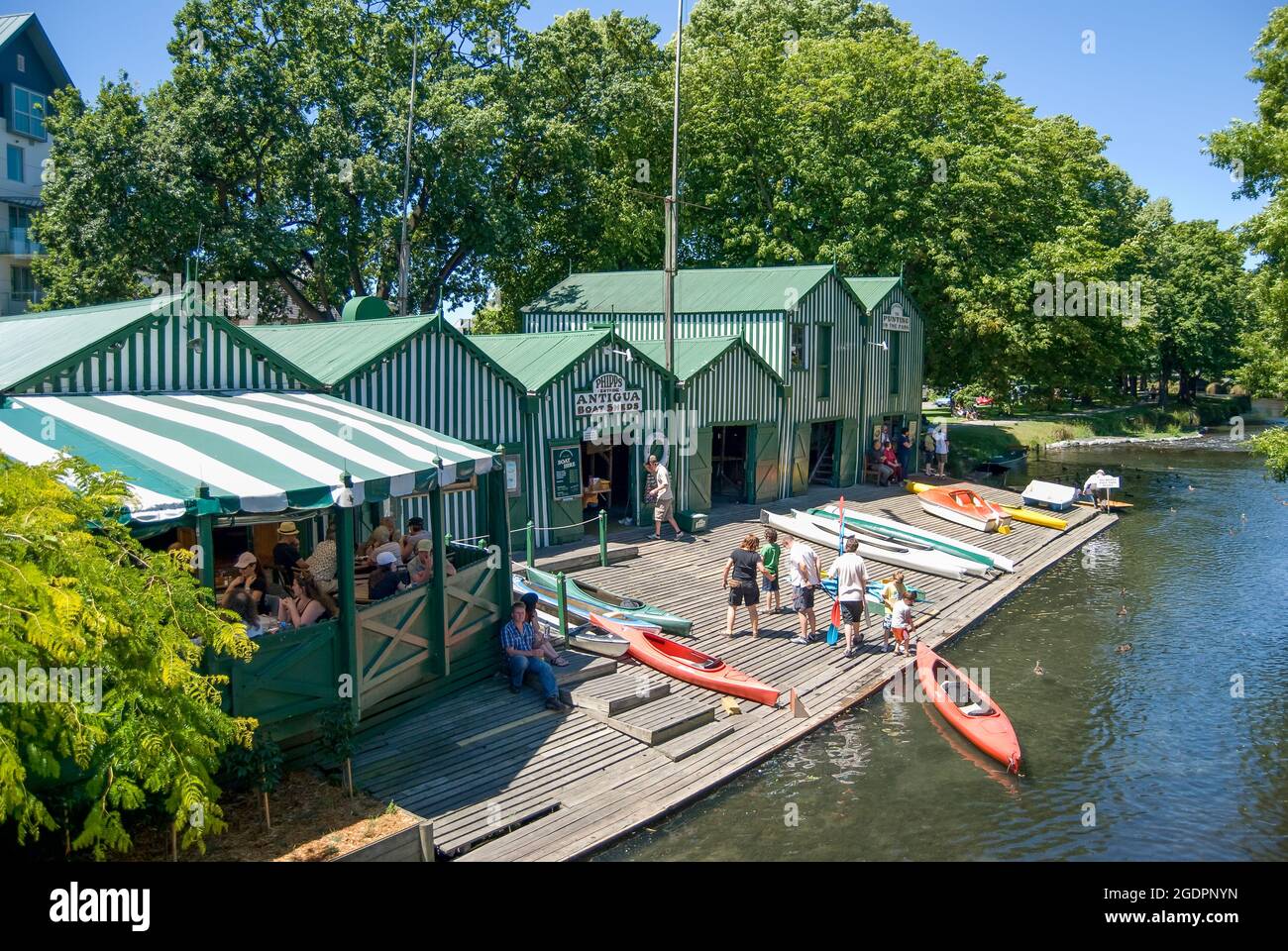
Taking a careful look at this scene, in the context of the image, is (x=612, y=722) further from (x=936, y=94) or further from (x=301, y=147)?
(x=936, y=94)

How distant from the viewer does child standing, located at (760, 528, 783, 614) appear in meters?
16.8

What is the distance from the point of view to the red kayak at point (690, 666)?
47.0 ft

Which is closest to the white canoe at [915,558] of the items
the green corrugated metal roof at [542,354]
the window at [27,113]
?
the green corrugated metal roof at [542,354]

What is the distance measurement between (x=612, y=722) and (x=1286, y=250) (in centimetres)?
1548

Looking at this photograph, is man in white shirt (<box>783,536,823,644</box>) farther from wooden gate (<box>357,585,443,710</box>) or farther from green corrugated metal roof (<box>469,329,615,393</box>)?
green corrugated metal roof (<box>469,329,615,393</box>)

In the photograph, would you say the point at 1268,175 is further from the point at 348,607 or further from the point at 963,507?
the point at 348,607

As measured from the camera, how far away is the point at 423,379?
1830 centimetres

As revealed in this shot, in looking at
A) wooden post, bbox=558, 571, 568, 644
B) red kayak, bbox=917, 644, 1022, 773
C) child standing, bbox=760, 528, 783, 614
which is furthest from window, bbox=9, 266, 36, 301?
red kayak, bbox=917, 644, 1022, 773

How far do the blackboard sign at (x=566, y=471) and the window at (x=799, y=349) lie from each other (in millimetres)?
8647

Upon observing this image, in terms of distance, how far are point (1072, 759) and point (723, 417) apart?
13577 mm

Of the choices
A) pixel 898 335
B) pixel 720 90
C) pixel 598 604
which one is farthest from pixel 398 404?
pixel 720 90

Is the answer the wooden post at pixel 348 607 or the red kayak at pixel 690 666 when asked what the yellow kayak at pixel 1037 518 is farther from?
the wooden post at pixel 348 607

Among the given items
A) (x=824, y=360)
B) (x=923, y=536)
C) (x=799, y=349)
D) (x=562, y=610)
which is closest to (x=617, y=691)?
(x=562, y=610)

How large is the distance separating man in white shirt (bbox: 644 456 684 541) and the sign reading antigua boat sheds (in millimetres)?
1358
